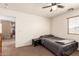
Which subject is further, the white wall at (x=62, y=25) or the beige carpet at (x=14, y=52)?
the white wall at (x=62, y=25)

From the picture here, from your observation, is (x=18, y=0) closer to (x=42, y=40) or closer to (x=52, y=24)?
(x=52, y=24)

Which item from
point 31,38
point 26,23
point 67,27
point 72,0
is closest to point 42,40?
point 31,38

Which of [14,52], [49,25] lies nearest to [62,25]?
[49,25]

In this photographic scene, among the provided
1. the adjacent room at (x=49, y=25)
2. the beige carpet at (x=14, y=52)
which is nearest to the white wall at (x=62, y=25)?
the adjacent room at (x=49, y=25)

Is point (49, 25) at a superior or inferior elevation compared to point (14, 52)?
superior

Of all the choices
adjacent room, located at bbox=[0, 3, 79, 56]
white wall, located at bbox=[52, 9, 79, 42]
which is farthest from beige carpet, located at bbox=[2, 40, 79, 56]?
white wall, located at bbox=[52, 9, 79, 42]

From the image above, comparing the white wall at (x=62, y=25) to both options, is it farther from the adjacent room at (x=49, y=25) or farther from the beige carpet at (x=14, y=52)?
the beige carpet at (x=14, y=52)

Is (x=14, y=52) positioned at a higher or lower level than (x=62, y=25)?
lower

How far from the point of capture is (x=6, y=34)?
1061 mm

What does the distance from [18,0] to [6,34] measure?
0.66m

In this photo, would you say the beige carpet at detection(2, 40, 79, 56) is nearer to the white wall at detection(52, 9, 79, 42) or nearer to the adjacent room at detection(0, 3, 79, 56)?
the adjacent room at detection(0, 3, 79, 56)

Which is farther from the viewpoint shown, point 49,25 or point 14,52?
point 49,25

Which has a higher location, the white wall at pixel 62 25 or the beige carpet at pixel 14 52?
the white wall at pixel 62 25

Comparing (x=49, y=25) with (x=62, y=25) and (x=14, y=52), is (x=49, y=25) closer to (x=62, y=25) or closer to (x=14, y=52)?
(x=62, y=25)
